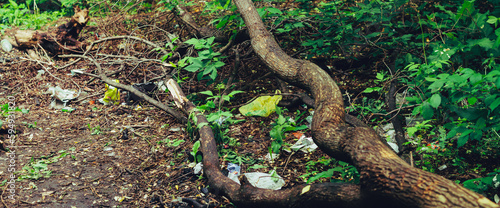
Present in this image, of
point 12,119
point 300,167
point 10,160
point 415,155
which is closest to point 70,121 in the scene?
point 12,119

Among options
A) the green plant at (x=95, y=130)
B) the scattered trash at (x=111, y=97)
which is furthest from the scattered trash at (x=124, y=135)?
the scattered trash at (x=111, y=97)

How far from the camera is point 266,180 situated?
245cm

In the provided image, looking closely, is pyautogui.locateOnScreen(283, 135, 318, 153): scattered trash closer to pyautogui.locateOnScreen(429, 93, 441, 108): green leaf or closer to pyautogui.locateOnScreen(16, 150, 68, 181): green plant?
pyautogui.locateOnScreen(429, 93, 441, 108): green leaf

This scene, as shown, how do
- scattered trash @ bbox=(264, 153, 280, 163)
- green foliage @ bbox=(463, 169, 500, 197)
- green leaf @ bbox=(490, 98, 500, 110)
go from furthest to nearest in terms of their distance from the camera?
1. scattered trash @ bbox=(264, 153, 280, 163)
2. green foliage @ bbox=(463, 169, 500, 197)
3. green leaf @ bbox=(490, 98, 500, 110)

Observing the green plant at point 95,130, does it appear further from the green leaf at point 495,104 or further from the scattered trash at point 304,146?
the green leaf at point 495,104

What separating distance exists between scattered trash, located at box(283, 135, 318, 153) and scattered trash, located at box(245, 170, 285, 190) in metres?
0.43

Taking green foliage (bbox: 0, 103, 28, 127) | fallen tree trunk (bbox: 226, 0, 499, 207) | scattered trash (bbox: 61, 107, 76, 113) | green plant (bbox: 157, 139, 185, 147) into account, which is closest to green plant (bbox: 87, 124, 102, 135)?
scattered trash (bbox: 61, 107, 76, 113)

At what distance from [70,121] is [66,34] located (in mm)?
2002

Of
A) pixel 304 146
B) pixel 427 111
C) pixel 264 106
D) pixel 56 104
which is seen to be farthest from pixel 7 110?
pixel 427 111

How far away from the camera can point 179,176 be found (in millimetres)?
2680

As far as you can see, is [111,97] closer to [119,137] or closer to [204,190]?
[119,137]

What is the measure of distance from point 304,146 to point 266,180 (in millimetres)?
598

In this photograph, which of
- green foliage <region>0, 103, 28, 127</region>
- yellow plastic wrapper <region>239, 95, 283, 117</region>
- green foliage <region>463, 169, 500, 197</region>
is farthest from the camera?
green foliage <region>0, 103, 28, 127</region>

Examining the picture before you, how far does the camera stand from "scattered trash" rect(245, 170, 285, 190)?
2404 millimetres
